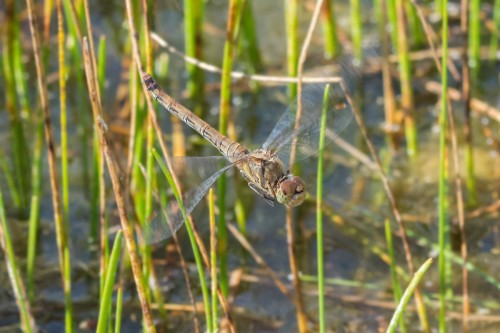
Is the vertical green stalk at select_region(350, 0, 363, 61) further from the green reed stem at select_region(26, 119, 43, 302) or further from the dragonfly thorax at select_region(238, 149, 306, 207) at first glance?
the dragonfly thorax at select_region(238, 149, 306, 207)

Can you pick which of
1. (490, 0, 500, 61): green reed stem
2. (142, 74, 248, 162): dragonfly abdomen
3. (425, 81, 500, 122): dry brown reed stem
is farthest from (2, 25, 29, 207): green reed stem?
(490, 0, 500, 61): green reed stem

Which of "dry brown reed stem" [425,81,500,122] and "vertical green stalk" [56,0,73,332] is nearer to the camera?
"vertical green stalk" [56,0,73,332]

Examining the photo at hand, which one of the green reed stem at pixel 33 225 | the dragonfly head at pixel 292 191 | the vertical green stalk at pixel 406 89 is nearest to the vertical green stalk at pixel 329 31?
the vertical green stalk at pixel 406 89

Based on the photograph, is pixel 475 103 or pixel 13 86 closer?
pixel 13 86

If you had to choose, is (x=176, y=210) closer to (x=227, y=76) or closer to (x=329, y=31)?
(x=227, y=76)

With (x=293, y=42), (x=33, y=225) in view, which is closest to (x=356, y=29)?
(x=293, y=42)

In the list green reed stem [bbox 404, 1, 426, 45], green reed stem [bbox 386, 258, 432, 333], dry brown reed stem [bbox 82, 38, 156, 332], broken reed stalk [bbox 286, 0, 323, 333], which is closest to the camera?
green reed stem [bbox 386, 258, 432, 333]
